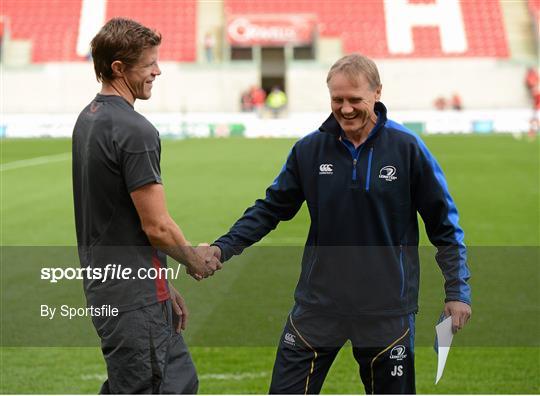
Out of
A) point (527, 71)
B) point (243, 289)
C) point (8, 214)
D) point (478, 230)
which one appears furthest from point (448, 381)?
point (527, 71)

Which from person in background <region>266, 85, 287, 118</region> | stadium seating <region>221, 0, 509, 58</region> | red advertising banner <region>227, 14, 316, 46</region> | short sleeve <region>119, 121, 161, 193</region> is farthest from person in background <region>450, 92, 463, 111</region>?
short sleeve <region>119, 121, 161, 193</region>

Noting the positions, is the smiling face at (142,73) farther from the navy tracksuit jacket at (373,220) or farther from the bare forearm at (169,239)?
the navy tracksuit jacket at (373,220)

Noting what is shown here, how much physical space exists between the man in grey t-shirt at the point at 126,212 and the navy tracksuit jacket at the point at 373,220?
2.06ft

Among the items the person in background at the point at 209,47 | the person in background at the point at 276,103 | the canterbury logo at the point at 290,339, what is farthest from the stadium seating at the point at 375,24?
the canterbury logo at the point at 290,339

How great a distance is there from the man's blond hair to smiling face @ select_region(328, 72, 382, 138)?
10mm

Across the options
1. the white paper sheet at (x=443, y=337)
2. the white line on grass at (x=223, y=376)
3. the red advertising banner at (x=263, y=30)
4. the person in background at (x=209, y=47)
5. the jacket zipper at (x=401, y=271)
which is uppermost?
the red advertising banner at (x=263, y=30)

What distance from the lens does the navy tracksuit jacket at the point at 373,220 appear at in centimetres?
402

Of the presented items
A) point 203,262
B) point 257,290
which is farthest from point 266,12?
point 203,262

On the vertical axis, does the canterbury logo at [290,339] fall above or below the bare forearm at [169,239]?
below

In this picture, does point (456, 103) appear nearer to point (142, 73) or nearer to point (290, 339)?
point (290, 339)

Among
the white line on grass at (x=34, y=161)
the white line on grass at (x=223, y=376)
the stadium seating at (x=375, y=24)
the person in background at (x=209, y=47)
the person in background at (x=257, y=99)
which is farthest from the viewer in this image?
the stadium seating at (x=375, y=24)

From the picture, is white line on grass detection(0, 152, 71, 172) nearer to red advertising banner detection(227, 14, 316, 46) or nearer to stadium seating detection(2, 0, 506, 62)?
stadium seating detection(2, 0, 506, 62)

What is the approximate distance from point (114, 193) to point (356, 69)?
3.69 feet

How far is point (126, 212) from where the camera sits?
378 centimetres
